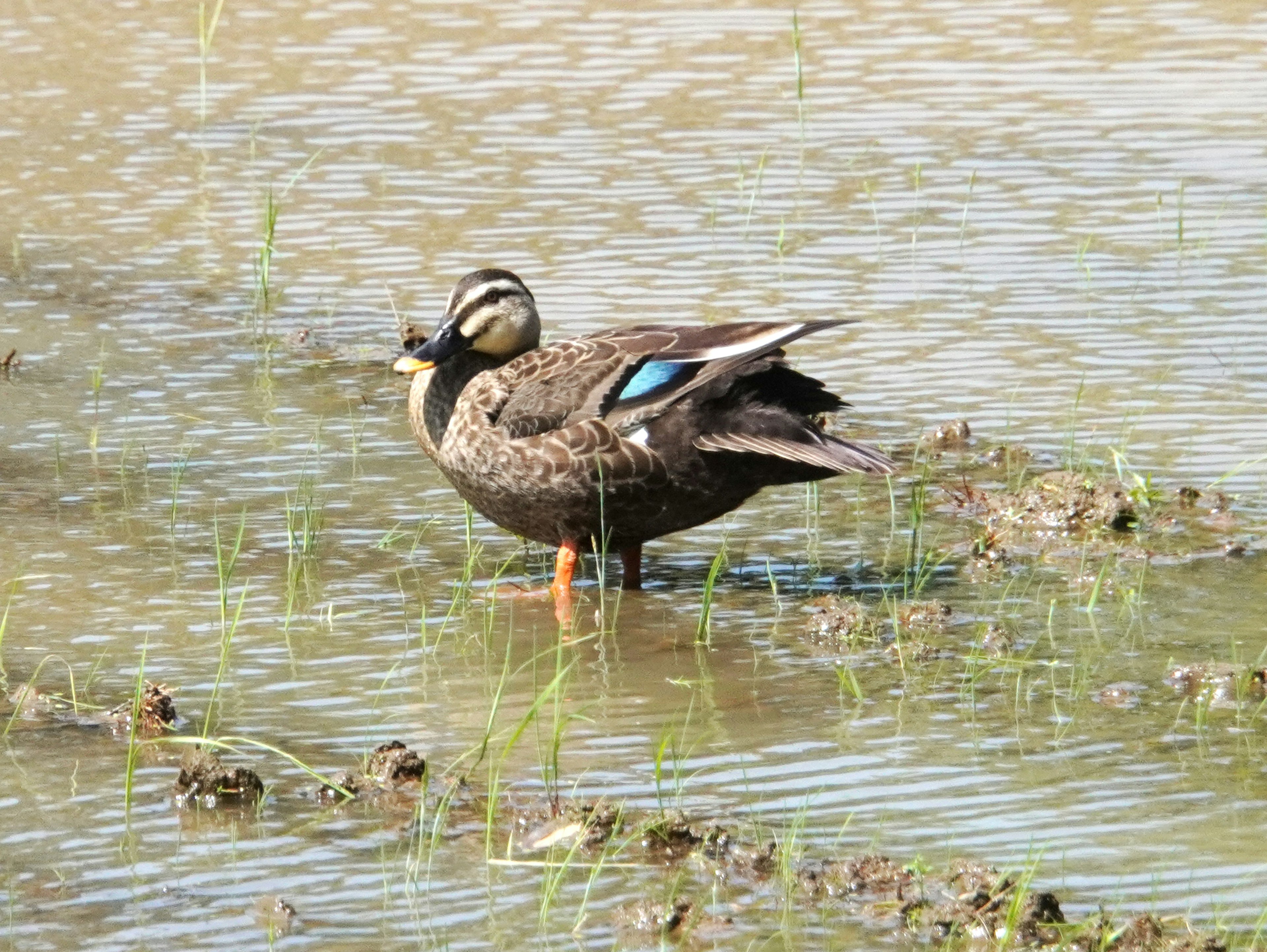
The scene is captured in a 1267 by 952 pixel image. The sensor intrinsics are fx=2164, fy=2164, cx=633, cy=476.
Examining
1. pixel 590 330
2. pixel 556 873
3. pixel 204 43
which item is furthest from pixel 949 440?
pixel 204 43

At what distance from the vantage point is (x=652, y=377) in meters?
6.84

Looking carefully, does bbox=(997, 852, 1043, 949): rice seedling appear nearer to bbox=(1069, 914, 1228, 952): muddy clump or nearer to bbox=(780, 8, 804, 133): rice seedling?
bbox=(1069, 914, 1228, 952): muddy clump

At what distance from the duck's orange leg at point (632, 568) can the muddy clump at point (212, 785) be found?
2.18m

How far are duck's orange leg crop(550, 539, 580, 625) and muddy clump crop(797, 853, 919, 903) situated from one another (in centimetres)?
243

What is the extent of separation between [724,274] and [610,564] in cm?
309

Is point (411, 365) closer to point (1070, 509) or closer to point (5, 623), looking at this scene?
point (5, 623)

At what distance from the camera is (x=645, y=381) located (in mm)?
6855

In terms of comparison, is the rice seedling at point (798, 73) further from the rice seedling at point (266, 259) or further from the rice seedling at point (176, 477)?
the rice seedling at point (176, 477)

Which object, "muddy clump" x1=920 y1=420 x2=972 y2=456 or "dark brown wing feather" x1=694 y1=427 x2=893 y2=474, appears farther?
"muddy clump" x1=920 y1=420 x2=972 y2=456

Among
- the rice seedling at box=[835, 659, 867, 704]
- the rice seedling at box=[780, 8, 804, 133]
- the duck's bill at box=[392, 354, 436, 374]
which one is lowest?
the rice seedling at box=[835, 659, 867, 704]

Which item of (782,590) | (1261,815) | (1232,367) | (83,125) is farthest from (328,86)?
(1261,815)

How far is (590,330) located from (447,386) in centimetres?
196

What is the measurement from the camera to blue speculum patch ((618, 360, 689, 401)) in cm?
679

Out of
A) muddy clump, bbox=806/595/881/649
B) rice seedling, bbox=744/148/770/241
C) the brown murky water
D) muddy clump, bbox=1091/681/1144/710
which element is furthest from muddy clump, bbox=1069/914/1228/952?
rice seedling, bbox=744/148/770/241
